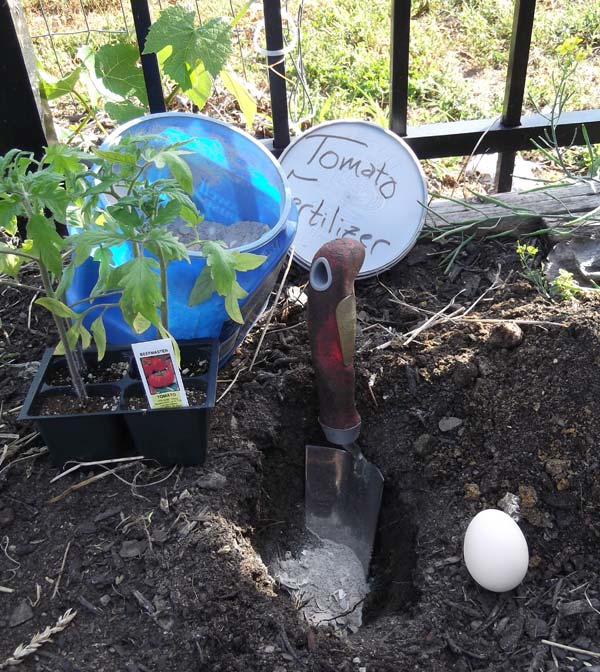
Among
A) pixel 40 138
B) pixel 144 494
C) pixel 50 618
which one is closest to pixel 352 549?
pixel 144 494

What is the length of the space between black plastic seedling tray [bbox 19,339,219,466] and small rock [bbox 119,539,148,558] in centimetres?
19

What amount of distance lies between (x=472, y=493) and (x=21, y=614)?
0.93m

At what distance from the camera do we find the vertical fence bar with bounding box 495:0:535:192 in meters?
2.25

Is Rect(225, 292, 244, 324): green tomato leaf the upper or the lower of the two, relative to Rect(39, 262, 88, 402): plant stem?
upper

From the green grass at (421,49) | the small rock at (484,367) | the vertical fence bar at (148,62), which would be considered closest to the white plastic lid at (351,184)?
the vertical fence bar at (148,62)

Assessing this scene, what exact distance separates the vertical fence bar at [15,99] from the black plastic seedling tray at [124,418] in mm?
804

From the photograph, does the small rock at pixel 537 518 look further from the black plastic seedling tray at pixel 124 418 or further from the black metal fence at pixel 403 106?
the black metal fence at pixel 403 106

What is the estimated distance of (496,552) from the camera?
1396 millimetres

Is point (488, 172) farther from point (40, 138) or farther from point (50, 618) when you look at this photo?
point (50, 618)

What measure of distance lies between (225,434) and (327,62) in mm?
1927

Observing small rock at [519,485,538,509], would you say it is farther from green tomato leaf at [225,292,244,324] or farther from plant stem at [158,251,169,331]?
plant stem at [158,251,169,331]

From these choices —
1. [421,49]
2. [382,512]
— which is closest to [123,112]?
[382,512]

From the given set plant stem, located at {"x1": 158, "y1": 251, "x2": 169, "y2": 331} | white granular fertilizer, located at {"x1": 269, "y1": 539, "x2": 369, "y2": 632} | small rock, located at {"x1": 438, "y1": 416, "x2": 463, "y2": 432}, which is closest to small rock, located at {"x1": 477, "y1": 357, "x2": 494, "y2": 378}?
small rock, located at {"x1": 438, "y1": 416, "x2": 463, "y2": 432}

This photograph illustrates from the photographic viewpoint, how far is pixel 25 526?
1.54m
